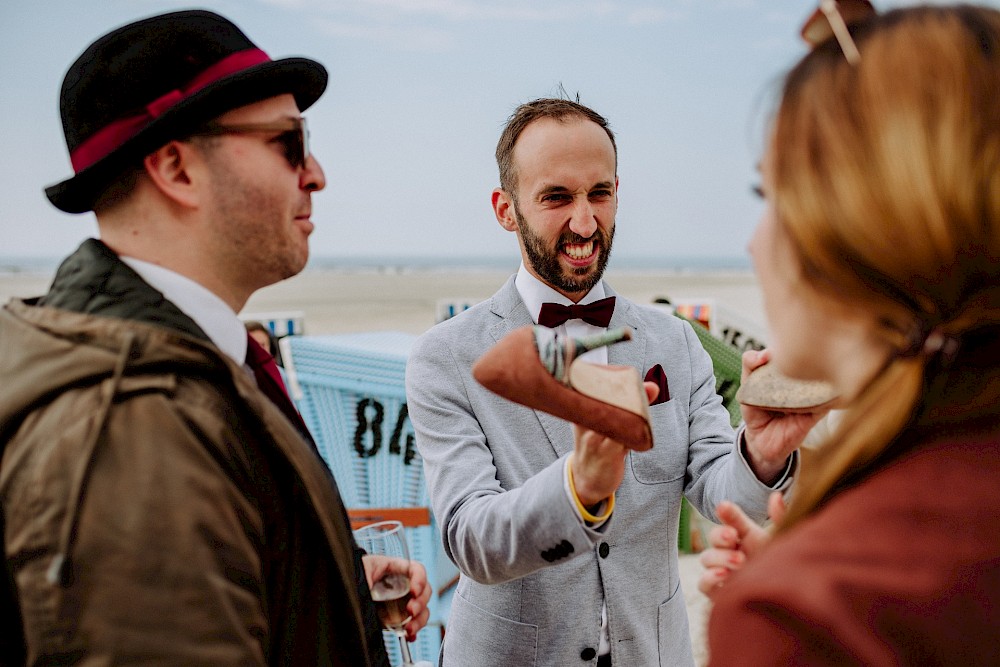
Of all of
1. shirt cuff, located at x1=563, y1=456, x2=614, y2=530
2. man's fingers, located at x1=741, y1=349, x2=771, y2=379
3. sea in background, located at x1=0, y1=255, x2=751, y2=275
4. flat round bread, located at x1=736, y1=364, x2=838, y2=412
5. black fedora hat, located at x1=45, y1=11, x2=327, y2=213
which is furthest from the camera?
sea in background, located at x1=0, y1=255, x2=751, y2=275

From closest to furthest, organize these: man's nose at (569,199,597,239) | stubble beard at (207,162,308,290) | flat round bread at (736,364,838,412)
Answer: stubble beard at (207,162,308,290) < flat round bread at (736,364,838,412) < man's nose at (569,199,597,239)

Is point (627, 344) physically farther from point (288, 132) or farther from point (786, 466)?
point (288, 132)

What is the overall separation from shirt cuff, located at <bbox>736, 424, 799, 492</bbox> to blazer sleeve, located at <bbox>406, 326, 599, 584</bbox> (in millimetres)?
596

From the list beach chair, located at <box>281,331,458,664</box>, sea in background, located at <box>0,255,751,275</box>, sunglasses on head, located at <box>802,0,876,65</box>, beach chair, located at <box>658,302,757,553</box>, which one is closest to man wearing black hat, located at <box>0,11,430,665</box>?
sunglasses on head, located at <box>802,0,876,65</box>

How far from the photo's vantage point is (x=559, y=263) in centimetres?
247

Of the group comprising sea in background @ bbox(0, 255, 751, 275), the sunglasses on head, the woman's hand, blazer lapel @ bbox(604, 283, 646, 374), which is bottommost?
the woman's hand

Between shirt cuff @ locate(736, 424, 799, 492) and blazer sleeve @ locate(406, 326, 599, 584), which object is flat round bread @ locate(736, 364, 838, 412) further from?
blazer sleeve @ locate(406, 326, 599, 584)

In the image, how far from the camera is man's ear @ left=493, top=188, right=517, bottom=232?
8.70 ft

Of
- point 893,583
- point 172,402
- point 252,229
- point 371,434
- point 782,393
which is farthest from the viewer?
point 371,434

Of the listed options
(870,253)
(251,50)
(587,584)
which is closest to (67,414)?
(251,50)

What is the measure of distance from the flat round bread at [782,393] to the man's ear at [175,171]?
1.60 metres

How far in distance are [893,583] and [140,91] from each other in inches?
65.3

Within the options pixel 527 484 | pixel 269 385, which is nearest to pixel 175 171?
pixel 269 385

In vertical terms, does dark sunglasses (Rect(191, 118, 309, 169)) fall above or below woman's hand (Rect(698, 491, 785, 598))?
above
